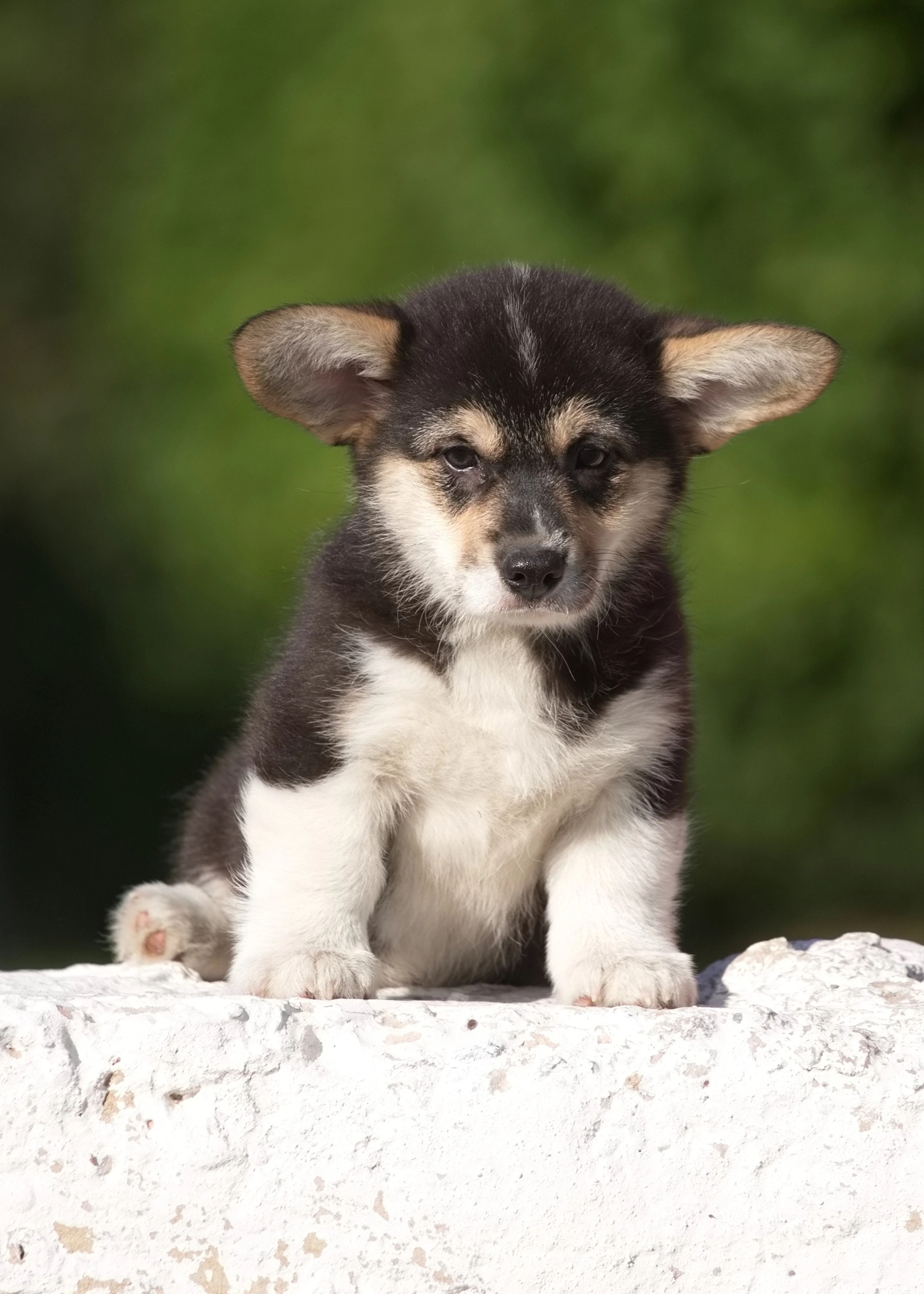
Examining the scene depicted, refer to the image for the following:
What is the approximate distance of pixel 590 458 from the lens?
403 cm

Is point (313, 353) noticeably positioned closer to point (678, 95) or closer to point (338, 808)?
point (338, 808)

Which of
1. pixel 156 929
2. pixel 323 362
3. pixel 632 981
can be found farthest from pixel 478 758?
pixel 156 929

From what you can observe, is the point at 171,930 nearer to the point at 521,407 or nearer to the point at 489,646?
the point at 489,646

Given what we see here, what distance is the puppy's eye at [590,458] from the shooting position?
401 centimetres

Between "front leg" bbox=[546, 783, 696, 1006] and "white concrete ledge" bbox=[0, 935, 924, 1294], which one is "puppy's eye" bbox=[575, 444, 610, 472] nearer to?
"front leg" bbox=[546, 783, 696, 1006]

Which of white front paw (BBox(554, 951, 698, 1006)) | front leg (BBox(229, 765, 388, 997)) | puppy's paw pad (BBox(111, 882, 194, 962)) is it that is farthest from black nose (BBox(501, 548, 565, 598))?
puppy's paw pad (BBox(111, 882, 194, 962))

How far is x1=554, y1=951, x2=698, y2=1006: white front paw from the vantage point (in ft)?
12.1

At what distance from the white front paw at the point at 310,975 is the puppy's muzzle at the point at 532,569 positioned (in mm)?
844

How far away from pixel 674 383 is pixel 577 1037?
5.43 ft

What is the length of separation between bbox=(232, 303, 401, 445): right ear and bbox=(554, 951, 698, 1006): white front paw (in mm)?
1387

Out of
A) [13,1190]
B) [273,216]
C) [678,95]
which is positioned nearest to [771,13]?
[678,95]

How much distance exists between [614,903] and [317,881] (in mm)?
650

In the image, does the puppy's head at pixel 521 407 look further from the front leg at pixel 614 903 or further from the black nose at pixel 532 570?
the front leg at pixel 614 903

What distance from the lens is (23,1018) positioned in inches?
126
